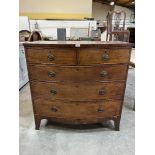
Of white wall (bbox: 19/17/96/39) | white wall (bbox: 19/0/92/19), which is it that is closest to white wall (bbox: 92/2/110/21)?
white wall (bbox: 19/0/92/19)

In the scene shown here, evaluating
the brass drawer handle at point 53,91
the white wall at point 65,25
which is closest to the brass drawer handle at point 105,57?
the brass drawer handle at point 53,91

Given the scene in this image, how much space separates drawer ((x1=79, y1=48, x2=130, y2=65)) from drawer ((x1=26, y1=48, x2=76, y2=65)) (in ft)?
0.29

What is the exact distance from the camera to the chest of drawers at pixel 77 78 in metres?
1.79

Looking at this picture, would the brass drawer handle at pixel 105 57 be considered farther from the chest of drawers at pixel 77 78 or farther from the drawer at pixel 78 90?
the drawer at pixel 78 90

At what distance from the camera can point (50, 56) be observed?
1.82 m

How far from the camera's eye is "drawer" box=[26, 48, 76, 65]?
1.79m

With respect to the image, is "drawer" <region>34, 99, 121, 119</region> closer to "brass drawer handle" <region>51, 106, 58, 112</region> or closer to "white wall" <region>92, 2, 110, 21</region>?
"brass drawer handle" <region>51, 106, 58, 112</region>

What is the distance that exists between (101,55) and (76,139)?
32.1 inches

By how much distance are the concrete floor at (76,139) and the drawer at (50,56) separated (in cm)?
→ 72

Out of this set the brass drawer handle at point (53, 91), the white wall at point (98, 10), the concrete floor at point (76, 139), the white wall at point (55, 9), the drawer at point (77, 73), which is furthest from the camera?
the white wall at point (98, 10)
